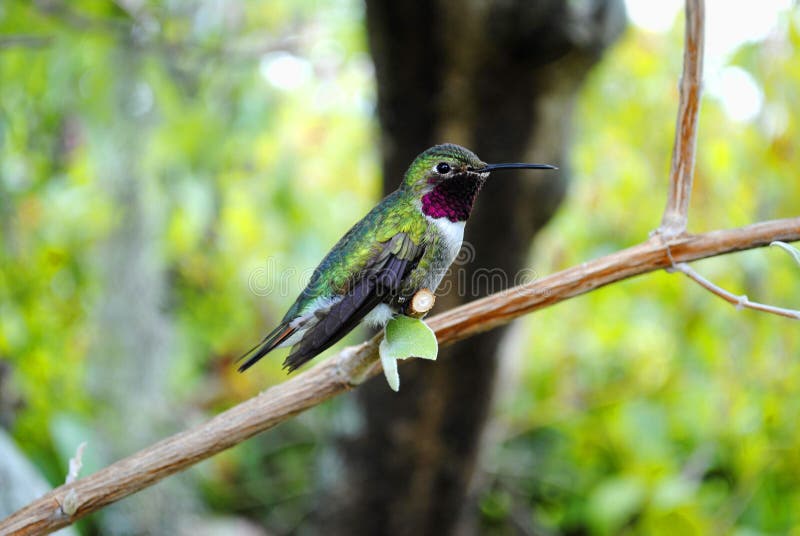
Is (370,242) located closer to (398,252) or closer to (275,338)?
(398,252)

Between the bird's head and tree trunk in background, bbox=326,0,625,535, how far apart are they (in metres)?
1.03

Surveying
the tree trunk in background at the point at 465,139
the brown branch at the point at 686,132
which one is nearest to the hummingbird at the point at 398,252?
the brown branch at the point at 686,132

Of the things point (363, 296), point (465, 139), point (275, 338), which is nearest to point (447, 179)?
point (363, 296)

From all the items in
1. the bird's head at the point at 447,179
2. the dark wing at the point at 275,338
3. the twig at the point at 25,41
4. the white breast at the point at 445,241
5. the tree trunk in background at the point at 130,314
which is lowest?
the tree trunk in background at the point at 130,314

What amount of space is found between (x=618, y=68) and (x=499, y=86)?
60.3 inches

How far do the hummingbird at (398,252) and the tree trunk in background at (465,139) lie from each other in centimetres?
101

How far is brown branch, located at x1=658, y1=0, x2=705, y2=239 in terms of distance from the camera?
1.11 m

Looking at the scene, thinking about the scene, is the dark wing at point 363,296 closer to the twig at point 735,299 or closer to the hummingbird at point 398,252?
the hummingbird at point 398,252

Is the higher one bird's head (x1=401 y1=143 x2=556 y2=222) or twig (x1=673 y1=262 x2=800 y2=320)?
bird's head (x1=401 y1=143 x2=556 y2=222)

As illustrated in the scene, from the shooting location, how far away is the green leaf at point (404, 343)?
2.97ft

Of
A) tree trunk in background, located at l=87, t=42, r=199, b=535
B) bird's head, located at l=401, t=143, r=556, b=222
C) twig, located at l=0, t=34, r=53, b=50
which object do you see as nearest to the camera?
bird's head, located at l=401, t=143, r=556, b=222

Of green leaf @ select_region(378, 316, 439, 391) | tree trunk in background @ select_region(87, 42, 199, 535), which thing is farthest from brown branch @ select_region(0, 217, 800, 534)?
tree trunk in background @ select_region(87, 42, 199, 535)

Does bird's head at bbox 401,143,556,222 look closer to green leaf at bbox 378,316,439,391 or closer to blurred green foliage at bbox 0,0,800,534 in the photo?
green leaf at bbox 378,316,439,391

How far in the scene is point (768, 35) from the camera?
2.66 m
